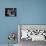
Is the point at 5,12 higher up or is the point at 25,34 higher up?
the point at 5,12

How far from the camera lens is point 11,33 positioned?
10.3ft

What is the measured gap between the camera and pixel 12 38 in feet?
10.2

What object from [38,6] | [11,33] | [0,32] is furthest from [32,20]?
[0,32]

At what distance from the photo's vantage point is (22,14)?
3.20 m

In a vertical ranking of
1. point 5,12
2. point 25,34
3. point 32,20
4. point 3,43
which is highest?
point 5,12

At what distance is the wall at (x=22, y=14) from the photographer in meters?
3.19

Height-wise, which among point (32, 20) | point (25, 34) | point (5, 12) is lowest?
point (25, 34)

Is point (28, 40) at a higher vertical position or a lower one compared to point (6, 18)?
lower

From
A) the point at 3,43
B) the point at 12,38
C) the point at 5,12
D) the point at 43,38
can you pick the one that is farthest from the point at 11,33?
the point at 43,38

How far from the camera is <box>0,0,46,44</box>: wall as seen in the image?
10.5 feet

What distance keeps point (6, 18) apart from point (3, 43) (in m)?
0.64

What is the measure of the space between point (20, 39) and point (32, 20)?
0.57 m

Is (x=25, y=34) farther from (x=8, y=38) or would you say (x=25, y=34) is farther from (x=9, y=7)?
(x=9, y=7)

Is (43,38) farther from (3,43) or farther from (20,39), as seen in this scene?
(3,43)
